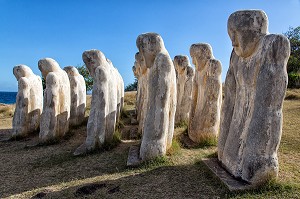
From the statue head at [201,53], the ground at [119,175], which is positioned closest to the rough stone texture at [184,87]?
the statue head at [201,53]

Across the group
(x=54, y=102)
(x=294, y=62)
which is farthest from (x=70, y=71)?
(x=294, y=62)

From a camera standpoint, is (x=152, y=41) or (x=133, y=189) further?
(x=152, y=41)

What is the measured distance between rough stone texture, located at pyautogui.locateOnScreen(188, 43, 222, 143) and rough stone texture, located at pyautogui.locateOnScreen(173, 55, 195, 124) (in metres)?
2.29

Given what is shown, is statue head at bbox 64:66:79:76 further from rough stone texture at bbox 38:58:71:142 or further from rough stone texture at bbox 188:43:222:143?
rough stone texture at bbox 188:43:222:143

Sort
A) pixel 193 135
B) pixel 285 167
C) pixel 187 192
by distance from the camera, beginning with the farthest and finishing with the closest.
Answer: pixel 193 135 < pixel 285 167 < pixel 187 192

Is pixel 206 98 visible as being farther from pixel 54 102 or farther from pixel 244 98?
pixel 54 102

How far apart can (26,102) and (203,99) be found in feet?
20.9

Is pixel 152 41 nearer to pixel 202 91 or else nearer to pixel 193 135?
pixel 202 91

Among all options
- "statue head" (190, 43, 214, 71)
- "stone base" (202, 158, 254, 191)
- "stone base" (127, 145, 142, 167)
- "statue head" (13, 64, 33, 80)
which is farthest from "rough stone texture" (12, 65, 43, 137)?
"stone base" (202, 158, 254, 191)

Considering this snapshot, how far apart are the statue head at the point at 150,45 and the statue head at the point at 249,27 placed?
81.9 inches

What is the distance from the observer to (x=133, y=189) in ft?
17.9

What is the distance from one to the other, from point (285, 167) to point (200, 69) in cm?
383

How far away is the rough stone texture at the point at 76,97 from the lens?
1201 centimetres

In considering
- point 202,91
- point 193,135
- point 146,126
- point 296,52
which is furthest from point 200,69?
point 296,52
